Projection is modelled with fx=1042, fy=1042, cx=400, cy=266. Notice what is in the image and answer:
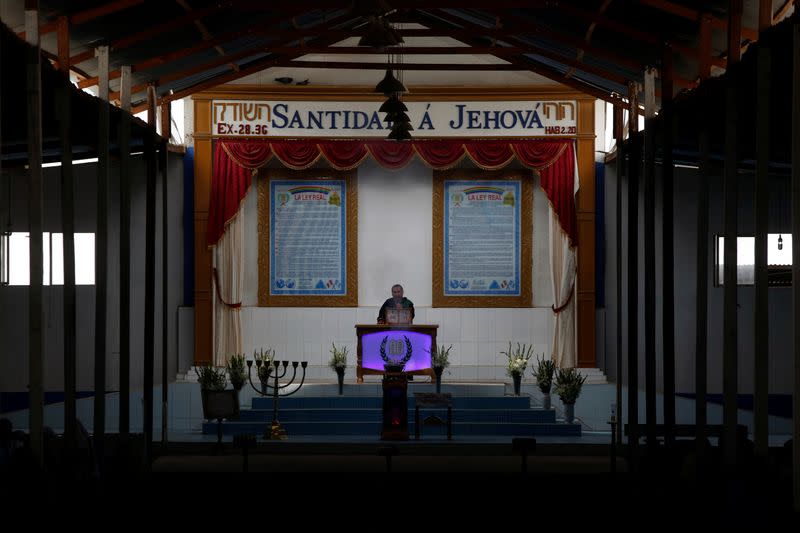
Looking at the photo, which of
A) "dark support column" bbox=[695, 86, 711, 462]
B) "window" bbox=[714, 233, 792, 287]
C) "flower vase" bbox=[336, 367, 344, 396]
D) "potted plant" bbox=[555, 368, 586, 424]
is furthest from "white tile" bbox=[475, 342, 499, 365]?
"dark support column" bbox=[695, 86, 711, 462]

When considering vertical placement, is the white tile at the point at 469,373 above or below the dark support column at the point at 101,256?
below

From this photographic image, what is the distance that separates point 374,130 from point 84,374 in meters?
6.65

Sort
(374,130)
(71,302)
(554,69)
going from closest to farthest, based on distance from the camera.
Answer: (71,302) < (554,69) < (374,130)

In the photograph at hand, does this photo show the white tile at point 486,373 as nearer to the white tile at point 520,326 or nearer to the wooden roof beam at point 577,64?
the white tile at point 520,326

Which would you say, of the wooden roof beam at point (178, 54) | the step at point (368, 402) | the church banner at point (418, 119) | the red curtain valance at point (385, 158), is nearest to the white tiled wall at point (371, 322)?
the red curtain valance at point (385, 158)

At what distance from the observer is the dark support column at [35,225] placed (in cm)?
779

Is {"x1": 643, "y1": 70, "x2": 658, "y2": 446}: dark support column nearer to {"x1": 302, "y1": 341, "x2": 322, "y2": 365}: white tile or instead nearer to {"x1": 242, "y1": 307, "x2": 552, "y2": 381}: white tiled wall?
{"x1": 242, "y1": 307, "x2": 552, "y2": 381}: white tiled wall

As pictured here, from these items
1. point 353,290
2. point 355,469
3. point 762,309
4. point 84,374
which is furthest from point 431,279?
point 762,309

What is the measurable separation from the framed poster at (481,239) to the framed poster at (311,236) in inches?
63.8

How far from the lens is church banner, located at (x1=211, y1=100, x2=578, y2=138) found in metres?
18.8

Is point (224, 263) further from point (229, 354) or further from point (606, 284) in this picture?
point (606, 284)

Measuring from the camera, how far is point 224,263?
1894cm

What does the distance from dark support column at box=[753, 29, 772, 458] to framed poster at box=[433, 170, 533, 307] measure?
37.8ft

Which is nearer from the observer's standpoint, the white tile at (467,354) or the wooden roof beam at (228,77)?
the wooden roof beam at (228,77)
